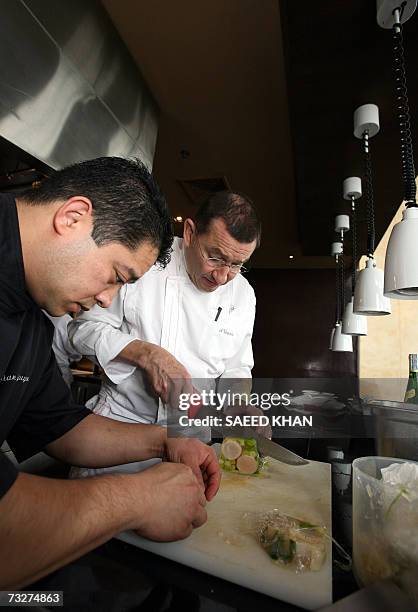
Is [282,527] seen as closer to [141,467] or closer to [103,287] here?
[141,467]

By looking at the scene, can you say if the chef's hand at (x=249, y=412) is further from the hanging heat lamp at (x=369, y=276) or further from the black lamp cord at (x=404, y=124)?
the black lamp cord at (x=404, y=124)

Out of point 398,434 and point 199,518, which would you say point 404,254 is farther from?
point 199,518

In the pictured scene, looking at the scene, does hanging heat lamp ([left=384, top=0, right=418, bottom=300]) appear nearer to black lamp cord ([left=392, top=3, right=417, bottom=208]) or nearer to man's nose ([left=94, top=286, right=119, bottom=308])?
black lamp cord ([left=392, top=3, right=417, bottom=208])

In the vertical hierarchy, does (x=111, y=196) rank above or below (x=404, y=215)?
below

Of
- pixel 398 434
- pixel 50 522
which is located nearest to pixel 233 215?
pixel 398 434

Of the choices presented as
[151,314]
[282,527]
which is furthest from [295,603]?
[151,314]

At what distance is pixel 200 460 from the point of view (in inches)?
38.6

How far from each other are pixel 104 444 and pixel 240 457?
42cm

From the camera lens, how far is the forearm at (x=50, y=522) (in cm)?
53

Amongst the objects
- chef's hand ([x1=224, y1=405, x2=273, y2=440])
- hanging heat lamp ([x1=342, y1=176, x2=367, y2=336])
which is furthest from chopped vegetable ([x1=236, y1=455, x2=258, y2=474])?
hanging heat lamp ([x1=342, y1=176, x2=367, y2=336])

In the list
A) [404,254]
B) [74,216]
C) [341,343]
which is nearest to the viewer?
[74,216]

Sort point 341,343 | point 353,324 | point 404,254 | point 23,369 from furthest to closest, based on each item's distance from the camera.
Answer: point 341,343, point 353,324, point 404,254, point 23,369

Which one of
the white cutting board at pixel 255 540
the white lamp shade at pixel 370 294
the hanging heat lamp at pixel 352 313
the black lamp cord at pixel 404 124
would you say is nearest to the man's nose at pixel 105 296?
the white cutting board at pixel 255 540

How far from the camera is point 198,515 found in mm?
771
